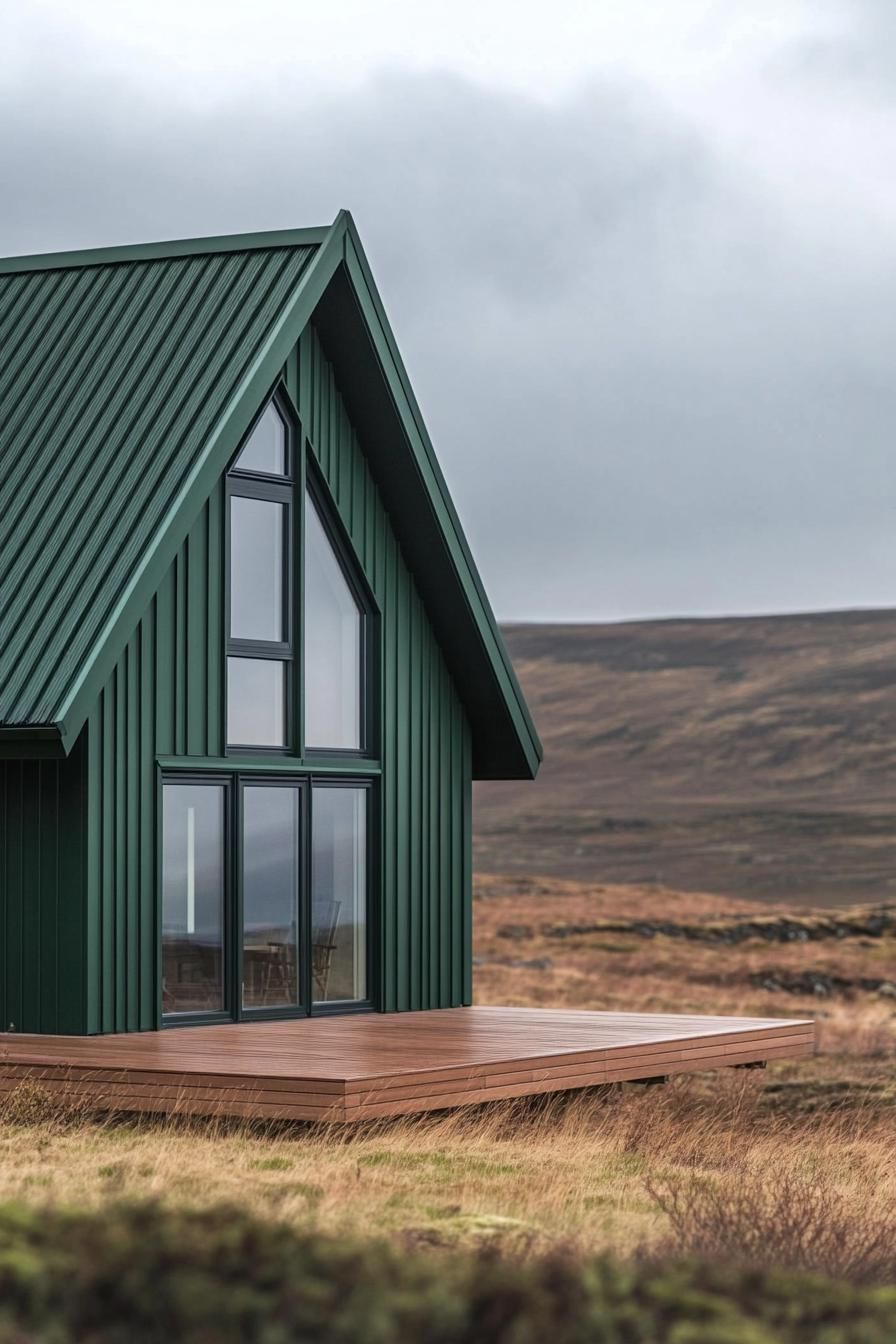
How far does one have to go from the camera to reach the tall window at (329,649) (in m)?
14.5

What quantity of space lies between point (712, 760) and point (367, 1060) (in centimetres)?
9415

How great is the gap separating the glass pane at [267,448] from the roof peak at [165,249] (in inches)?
47.7

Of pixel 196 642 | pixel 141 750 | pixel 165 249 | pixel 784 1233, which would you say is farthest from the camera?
pixel 165 249

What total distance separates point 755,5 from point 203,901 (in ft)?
145

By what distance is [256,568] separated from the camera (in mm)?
14039

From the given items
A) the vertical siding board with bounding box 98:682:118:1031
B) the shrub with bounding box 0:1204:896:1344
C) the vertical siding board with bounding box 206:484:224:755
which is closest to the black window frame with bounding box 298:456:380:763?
the vertical siding board with bounding box 206:484:224:755

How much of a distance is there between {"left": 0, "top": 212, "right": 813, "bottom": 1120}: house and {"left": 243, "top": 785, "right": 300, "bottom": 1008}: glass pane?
3 cm

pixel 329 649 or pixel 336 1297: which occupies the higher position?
pixel 329 649

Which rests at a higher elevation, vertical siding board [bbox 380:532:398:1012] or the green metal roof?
the green metal roof

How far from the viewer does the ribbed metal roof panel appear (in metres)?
12.2

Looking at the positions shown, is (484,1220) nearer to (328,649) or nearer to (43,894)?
(43,894)

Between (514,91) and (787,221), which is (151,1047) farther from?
(787,221)

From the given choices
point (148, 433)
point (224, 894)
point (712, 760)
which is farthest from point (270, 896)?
point (712, 760)

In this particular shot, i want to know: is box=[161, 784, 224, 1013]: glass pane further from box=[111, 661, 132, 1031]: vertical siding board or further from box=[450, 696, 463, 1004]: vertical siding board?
box=[450, 696, 463, 1004]: vertical siding board
